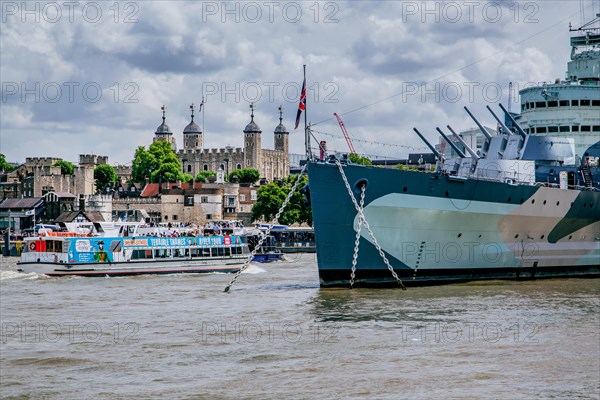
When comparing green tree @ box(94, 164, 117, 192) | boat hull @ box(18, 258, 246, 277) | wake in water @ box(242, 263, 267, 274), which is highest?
green tree @ box(94, 164, 117, 192)

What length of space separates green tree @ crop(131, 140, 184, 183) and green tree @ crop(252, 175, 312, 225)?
1355 inches

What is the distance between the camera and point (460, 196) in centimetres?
4284

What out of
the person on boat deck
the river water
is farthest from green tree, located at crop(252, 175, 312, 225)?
the river water

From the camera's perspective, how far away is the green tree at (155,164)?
149125 mm

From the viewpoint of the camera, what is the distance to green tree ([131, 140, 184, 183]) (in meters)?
149

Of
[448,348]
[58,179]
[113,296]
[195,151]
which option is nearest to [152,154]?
[58,179]

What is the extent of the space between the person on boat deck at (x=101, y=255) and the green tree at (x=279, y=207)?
47518 millimetres

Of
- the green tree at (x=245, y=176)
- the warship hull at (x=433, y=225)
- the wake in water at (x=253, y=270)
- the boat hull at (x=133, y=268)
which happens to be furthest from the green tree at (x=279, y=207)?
the warship hull at (x=433, y=225)

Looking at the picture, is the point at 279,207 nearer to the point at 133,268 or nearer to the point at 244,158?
the point at 133,268

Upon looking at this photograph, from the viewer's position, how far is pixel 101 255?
190ft

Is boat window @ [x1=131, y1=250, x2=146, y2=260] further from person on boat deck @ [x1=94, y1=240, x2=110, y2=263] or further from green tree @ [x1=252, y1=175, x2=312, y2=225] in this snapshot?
green tree @ [x1=252, y1=175, x2=312, y2=225]

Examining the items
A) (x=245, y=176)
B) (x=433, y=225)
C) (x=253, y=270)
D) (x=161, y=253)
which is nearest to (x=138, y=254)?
(x=161, y=253)

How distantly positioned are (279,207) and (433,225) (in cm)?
6843

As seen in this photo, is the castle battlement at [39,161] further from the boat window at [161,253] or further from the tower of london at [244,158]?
the boat window at [161,253]
